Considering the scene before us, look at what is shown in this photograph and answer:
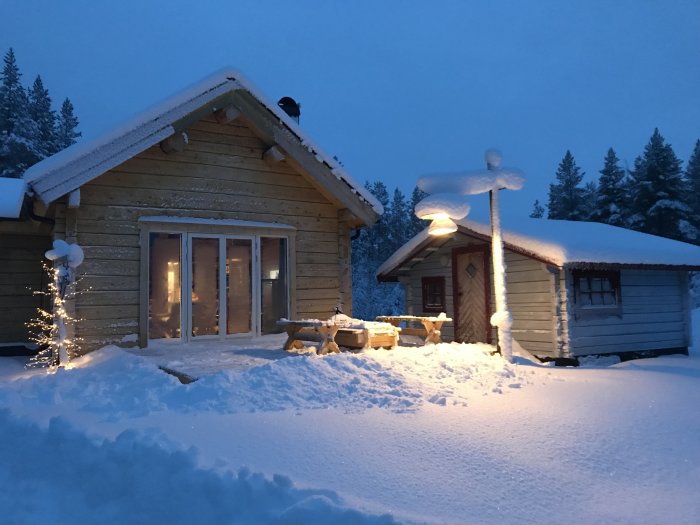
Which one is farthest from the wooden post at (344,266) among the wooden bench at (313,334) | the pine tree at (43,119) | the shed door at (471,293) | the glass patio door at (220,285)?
the pine tree at (43,119)

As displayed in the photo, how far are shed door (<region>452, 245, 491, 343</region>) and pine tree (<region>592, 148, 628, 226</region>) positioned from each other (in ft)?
69.3

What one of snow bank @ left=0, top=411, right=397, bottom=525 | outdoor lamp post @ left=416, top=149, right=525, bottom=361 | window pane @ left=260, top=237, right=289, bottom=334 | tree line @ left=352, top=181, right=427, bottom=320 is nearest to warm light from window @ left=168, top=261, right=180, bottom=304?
window pane @ left=260, top=237, right=289, bottom=334

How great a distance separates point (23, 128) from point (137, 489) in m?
32.5

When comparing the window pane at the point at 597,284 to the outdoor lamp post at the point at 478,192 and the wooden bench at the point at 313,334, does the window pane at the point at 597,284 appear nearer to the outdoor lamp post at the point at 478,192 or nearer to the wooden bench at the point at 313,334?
the outdoor lamp post at the point at 478,192

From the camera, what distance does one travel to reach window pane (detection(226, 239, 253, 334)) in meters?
10.7

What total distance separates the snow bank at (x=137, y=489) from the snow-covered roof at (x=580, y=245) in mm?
9777

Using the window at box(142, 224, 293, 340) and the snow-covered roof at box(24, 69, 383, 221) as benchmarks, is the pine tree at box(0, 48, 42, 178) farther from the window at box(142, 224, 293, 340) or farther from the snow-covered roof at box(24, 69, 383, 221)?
the snow-covered roof at box(24, 69, 383, 221)

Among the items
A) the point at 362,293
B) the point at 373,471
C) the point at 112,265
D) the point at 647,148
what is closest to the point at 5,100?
the point at 362,293

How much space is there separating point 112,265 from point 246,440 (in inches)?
233

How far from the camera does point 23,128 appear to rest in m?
30.3

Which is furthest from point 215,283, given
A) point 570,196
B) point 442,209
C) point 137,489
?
point 570,196

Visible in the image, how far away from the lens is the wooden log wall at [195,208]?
30.7 ft

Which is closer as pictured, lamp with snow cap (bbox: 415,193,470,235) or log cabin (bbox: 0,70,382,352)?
lamp with snow cap (bbox: 415,193,470,235)

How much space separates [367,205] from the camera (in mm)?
11258
